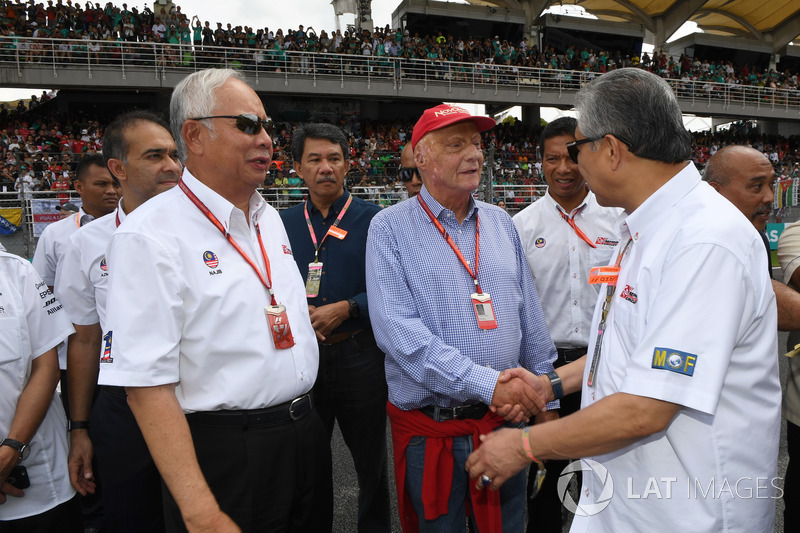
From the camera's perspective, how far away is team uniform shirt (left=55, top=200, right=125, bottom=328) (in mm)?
2732

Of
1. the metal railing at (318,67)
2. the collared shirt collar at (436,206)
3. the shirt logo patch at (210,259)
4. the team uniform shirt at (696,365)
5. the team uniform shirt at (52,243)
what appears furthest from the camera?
the metal railing at (318,67)

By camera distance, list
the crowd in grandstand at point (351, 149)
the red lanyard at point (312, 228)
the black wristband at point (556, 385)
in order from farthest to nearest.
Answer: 1. the crowd in grandstand at point (351, 149)
2. the red lanyard at point (312, 228)
3. the black wristband at point (556, 385)

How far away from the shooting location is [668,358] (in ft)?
4.48

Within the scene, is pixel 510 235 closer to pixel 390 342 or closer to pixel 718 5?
pixel 390 342

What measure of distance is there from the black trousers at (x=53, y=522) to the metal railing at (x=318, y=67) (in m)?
18.8

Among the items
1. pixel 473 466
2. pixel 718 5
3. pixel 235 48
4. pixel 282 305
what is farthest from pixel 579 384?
pixel 718 5

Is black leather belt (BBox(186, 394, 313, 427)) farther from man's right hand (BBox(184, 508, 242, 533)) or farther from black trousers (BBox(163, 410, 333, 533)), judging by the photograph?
man's right hand (BBox(184, 508, 242, 533))

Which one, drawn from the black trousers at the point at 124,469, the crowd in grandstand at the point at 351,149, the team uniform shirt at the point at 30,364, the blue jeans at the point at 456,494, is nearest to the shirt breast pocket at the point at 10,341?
the team uniform shirt at the point at 30,364

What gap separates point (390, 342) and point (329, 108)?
22.4m

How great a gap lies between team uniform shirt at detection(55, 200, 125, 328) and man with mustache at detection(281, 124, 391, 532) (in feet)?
3.40

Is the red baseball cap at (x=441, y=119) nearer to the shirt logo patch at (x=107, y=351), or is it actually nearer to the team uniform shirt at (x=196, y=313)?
the team uniform shirt at (x=196, y=313)

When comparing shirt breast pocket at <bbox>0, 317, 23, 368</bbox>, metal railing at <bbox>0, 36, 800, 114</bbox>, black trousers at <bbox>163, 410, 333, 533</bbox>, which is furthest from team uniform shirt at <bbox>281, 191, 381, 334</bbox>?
metal railing at <bbox>0, 36, 800, 114</bbox>

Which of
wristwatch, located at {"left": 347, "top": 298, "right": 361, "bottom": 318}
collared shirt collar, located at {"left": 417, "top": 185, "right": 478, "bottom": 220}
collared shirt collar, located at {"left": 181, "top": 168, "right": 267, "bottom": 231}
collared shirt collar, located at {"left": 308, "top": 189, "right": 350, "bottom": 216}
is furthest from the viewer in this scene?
collared shirt collar, located at {"left": 308, "top": 189, "right": 350, "bottom": 216}

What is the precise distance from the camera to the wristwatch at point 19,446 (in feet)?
6.66
